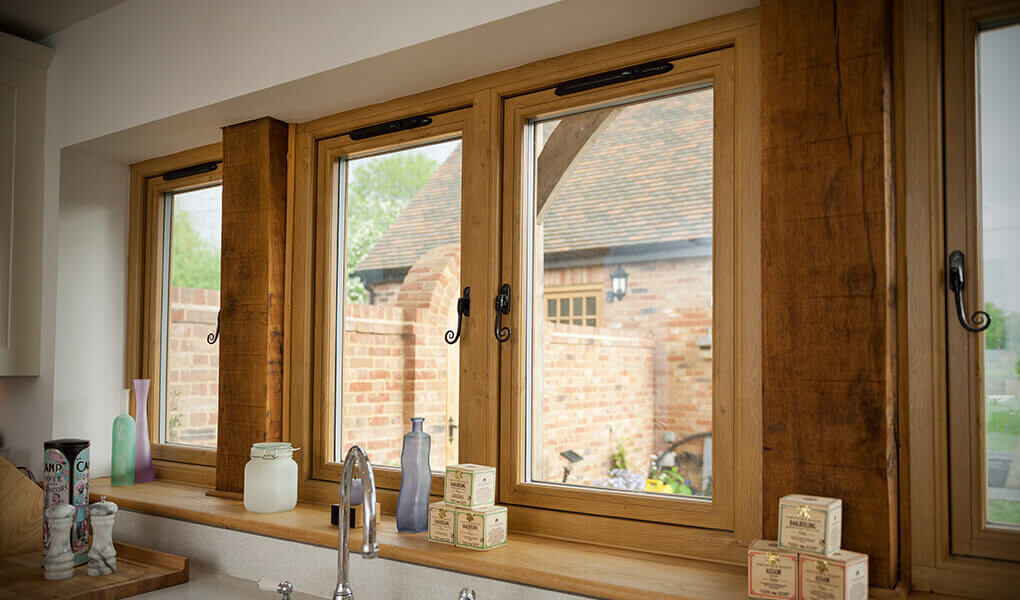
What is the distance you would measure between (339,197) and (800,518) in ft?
5.47

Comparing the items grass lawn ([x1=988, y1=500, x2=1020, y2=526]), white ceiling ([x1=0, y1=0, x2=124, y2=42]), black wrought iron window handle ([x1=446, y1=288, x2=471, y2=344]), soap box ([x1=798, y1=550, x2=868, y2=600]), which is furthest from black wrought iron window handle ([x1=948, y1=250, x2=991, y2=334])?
white ceiling ([x1=0, y1=0, x2=124, y2=42])

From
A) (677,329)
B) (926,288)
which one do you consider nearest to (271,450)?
(677,329)

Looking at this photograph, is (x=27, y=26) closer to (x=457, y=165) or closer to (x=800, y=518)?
(x=457, y=165)

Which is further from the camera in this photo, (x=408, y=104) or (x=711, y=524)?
(x=408, y=104)

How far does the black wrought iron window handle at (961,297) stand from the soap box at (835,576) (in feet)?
1.50

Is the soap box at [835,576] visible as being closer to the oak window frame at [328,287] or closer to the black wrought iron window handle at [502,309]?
the black wrought iron window handle at [502,309]

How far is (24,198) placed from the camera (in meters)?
2.71

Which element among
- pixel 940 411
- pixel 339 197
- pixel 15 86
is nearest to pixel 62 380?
pixel 15 86

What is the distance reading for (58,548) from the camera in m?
1.98

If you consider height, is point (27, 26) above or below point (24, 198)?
above

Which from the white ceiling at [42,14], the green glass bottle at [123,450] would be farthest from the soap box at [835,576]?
the white ceiling at [42,14]

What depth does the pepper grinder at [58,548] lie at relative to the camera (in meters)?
1.98

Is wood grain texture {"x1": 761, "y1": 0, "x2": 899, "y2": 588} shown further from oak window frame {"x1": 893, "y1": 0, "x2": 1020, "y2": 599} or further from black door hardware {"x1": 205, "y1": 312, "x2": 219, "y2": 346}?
black door hardware {"x1": 205, "y1": 312, "x2": 219, "y2": 346}

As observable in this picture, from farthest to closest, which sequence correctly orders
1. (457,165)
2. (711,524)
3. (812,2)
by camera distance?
(457,165) → (711,524) → (812,2)
